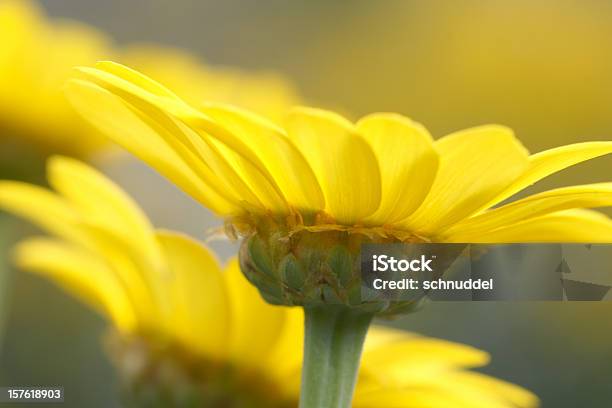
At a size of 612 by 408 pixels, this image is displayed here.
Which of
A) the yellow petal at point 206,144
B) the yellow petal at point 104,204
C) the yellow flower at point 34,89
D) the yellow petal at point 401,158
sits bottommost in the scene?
the yellow petal at point 401,158

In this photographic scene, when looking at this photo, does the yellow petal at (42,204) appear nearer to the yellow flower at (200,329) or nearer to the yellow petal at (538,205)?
the yellow flower at (200,329)

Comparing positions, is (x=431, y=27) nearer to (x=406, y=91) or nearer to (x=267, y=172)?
(x=406, y=91)

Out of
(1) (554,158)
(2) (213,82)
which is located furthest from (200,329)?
(2) (213,82)

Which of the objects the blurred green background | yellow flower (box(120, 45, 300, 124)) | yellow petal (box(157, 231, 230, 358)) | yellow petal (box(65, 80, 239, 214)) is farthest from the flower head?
yellow flower (box(120, 45, 300, 124))

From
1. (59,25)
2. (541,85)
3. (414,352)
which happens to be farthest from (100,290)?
(541,85)

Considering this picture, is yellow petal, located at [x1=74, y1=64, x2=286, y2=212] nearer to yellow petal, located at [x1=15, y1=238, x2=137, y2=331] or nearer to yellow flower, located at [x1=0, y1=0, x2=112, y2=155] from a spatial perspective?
yellow petal, located at [x1=15, y1=238, x2=137, y2=331]

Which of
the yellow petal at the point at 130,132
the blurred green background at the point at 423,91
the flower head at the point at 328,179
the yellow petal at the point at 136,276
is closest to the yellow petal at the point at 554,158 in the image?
the flower head at the point at 328,179
